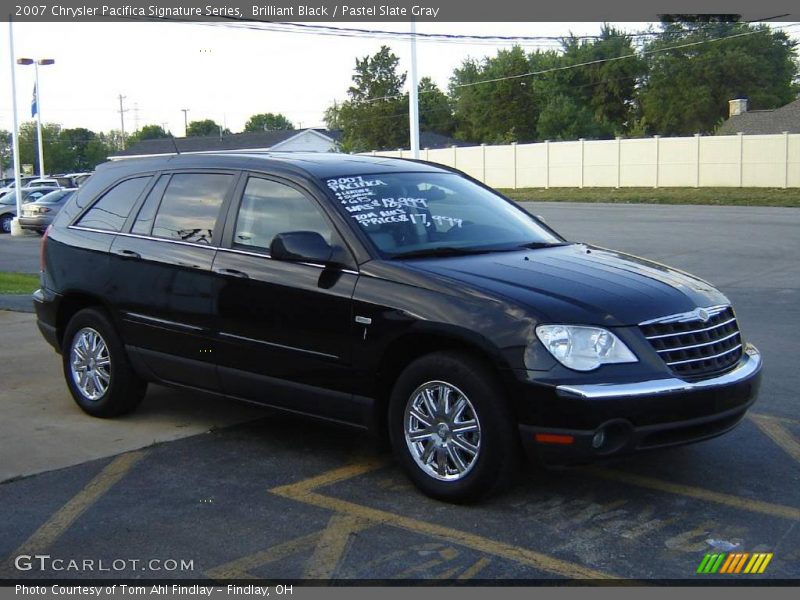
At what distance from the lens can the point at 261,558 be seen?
4559mm

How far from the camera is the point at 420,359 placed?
5238 millimetres

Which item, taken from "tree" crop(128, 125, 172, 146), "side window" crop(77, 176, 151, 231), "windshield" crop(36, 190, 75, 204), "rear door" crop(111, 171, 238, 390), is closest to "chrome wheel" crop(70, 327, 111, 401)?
"rear door" crop(111, 171, 238, 390)

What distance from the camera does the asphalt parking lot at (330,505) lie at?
448 cm

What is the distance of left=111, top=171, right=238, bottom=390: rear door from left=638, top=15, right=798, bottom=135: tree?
231 ft

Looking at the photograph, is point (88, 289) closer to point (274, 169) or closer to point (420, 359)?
point (274, 169)

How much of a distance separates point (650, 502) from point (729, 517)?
41 cm

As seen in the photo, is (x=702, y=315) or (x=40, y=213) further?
(x=40, y=213)

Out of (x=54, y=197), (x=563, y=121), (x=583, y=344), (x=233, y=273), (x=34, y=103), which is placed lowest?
(x=583, y=344)

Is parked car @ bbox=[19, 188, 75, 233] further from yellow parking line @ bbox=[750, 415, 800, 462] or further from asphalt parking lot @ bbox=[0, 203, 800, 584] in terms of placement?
yellow parking line @ bbox=[750, 415, 800, 462]

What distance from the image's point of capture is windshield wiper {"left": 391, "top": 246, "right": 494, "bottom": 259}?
5.61 metres

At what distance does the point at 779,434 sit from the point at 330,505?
2971 millimetres

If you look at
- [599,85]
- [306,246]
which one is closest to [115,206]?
[306,246]

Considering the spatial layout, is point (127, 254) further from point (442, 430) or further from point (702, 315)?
point (702, 315)
